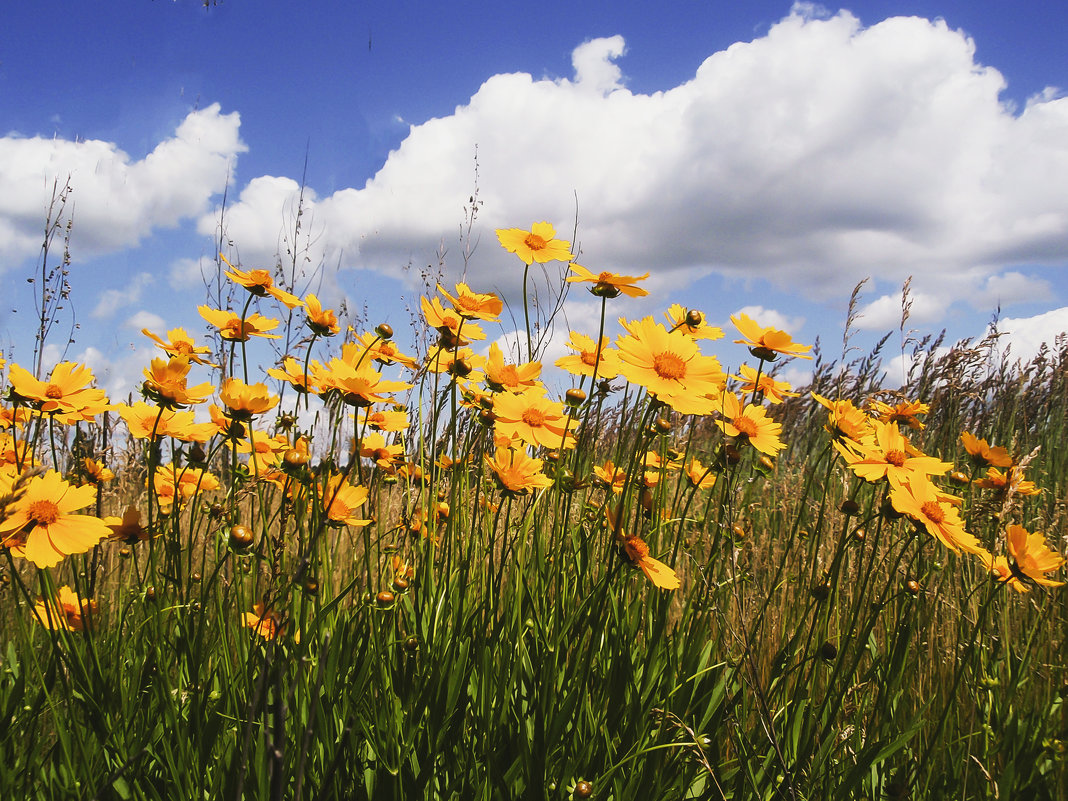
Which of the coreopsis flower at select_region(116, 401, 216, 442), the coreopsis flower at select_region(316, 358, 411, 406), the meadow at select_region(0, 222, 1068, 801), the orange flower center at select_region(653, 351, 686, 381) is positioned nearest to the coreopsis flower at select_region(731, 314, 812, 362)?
the meadow at select_region(0, 222, 1068, 801)

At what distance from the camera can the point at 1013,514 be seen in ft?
10.2

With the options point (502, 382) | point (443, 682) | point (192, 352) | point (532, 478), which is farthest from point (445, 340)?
point (443, 682)

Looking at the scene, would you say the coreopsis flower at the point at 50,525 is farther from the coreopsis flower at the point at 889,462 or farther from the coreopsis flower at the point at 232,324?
the coreopsis flower at the point at 889,462

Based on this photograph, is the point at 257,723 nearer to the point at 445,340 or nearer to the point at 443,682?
the point at 443,682

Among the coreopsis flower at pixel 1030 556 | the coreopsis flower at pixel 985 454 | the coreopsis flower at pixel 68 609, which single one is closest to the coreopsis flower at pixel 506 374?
the coreopsis flower at pixel 68 609

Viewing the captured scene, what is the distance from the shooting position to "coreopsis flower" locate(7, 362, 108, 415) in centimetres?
123

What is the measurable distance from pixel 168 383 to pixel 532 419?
0.68m

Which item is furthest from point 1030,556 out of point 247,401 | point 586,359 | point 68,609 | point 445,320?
point 68,609

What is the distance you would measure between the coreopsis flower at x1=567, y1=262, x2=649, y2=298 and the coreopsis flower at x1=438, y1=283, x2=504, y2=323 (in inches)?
7.4

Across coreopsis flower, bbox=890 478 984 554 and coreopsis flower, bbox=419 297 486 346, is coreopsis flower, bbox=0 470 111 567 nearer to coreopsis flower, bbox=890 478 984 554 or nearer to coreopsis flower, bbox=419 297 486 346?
coreopsis flower, bbox=419 297 486 346

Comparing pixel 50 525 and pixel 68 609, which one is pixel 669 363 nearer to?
pixel 50 525

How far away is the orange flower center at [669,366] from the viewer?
116 cm

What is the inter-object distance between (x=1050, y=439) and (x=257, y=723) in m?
6.28

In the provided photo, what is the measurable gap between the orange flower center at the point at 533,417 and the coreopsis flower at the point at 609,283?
27 centimetres
